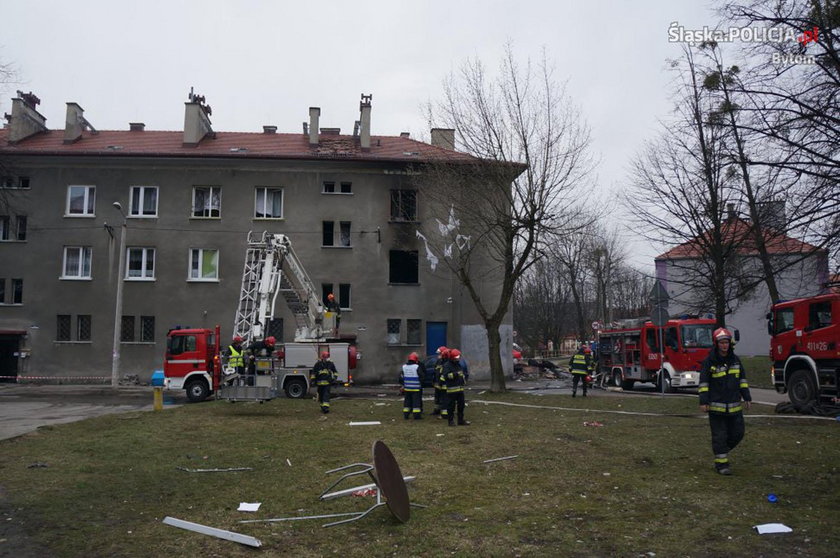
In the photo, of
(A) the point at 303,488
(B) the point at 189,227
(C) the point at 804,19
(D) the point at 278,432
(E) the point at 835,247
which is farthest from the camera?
(B) the point at 189,227

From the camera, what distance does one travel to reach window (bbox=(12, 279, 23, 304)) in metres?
31.5

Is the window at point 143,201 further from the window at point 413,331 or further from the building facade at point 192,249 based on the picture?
the window at point 413,331

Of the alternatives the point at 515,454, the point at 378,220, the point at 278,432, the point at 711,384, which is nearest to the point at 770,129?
the point at 711,384

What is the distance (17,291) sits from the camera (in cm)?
3159

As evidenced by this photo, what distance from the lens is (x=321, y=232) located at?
105 ft

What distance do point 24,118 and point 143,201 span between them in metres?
8.31

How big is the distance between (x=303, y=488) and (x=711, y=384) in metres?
5.95

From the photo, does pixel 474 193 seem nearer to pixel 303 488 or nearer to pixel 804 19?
pixel 804 19

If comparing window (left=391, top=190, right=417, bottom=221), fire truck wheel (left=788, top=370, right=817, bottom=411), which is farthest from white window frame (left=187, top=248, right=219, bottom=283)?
fire truck wheel (left=788, top=370, right=817, bottom=411)

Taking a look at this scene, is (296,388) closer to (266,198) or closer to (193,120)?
(266,198)

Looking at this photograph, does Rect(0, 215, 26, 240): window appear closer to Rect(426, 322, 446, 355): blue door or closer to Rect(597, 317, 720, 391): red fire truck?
Rect(426, 322, 446, 355): blue door

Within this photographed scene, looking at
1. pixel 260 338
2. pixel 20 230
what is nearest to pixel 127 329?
pixel 20 230

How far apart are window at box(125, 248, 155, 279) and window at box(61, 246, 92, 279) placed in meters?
2.07

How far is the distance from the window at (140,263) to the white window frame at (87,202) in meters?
2.83
